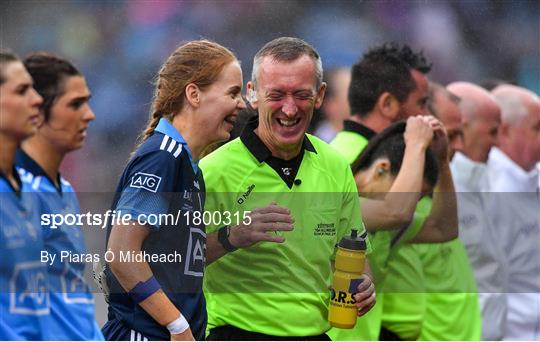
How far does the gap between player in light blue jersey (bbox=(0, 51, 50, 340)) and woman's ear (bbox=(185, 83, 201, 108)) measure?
0.54 m

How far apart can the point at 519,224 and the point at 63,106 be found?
197 centimetres

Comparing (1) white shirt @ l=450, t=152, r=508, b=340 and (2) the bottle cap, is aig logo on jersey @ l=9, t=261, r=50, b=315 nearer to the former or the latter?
(2) the bottle cap

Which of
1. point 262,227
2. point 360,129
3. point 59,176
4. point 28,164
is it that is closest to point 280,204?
point 262,227

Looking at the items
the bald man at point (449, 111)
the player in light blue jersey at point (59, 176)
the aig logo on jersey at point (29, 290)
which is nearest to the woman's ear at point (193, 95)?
the player in light blue jersey at point (59, 176)

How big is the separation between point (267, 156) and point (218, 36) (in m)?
0.49

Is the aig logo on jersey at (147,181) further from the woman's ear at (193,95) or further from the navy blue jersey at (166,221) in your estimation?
the woman's ear at (193,95)

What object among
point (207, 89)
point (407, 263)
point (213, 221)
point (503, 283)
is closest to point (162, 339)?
point (213, 221)

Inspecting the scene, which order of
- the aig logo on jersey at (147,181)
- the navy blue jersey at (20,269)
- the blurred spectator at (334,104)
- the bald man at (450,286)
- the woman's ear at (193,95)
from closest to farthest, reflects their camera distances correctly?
the navy blue jersey at (20,269) < the aig logo on jersey at (147,181) < the woman's ear at (193,95) < the blurred spectator at (334,104) < the bald man at (450,286)

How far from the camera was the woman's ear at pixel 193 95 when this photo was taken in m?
6.23

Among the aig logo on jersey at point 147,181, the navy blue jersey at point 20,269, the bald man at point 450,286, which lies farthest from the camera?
the bald man at point 450,286

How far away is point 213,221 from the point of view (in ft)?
20.9

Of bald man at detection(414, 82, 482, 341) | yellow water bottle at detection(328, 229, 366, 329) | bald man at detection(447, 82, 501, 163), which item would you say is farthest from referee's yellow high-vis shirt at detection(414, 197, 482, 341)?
yellow water bottle at detection(328, 229, 366, 329)

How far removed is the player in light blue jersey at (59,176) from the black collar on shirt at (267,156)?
0.58 meters

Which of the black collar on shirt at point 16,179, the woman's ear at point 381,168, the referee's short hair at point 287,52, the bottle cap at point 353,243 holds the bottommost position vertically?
the bottle cap at point 353,243
